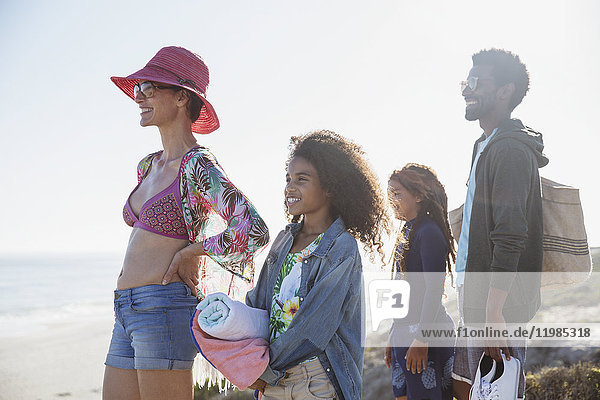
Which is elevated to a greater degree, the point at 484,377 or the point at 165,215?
the point at 165,215

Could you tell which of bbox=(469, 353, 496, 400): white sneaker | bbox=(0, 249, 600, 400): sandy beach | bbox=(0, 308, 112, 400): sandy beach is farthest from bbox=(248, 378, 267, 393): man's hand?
bbox=(0, 308, 112, 400): sandy beach

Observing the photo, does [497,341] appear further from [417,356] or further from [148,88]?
[148,88]

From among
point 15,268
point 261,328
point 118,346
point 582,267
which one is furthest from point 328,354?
point 15,268

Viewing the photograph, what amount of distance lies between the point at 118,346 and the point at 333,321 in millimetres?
935

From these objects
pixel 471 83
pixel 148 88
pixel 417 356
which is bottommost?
pixel 417 356

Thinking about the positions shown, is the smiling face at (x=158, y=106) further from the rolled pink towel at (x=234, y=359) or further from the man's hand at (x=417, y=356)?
the man's hand at (x=417, y=356)

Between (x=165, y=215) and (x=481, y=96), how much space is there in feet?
4.77

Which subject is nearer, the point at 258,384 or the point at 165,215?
the point at 258,384

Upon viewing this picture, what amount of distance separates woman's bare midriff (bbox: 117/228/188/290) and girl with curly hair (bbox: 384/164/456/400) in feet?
3.77

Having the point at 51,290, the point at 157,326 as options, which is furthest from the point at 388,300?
the point at 51,290

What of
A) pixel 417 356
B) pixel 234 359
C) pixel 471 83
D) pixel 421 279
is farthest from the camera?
pixel 421 279

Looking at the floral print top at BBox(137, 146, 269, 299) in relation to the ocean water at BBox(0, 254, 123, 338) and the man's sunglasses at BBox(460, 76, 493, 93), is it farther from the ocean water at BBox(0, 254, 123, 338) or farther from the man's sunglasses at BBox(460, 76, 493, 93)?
the ocean water at BBox(0, 254, 123, 338)

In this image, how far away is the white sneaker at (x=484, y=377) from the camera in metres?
2.33

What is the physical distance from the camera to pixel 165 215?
2.39m
